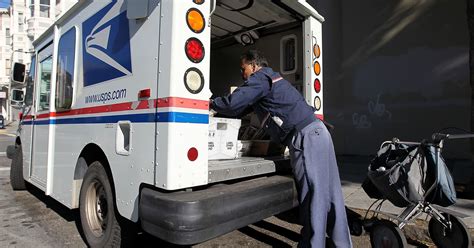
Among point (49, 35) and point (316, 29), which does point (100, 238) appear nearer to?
point (49, 35)

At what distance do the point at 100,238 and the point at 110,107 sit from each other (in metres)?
1.20

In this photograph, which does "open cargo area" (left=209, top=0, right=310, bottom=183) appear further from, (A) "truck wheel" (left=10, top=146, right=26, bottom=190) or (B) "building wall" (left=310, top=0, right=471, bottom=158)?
(B) "building wall" (left=310, top=0, right=471, bottom=158)

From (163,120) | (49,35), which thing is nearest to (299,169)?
(163,120)

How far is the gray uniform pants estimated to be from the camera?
307cm

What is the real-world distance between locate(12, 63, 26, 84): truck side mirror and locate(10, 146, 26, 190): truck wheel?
3.50 feet

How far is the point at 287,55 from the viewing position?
15.6 feet

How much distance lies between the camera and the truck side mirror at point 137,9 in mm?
2760

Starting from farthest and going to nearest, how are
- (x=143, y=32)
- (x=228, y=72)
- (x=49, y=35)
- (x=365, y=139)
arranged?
(x=365, y=139), (x=228, y=72), (x=49, y=35), (x=143, y=32)

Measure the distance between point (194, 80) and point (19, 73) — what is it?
454 centimetres

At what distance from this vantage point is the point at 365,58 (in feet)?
33.3

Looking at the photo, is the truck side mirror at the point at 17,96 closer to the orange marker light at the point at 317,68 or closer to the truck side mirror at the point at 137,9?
the truck side mirror at the point at 137,9

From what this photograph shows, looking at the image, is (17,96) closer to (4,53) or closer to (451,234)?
(451,234)

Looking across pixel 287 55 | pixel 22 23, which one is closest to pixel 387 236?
pixel 287 55

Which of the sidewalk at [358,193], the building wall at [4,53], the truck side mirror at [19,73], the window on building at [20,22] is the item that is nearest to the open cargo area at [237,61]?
the sidewalk at [358,193]
